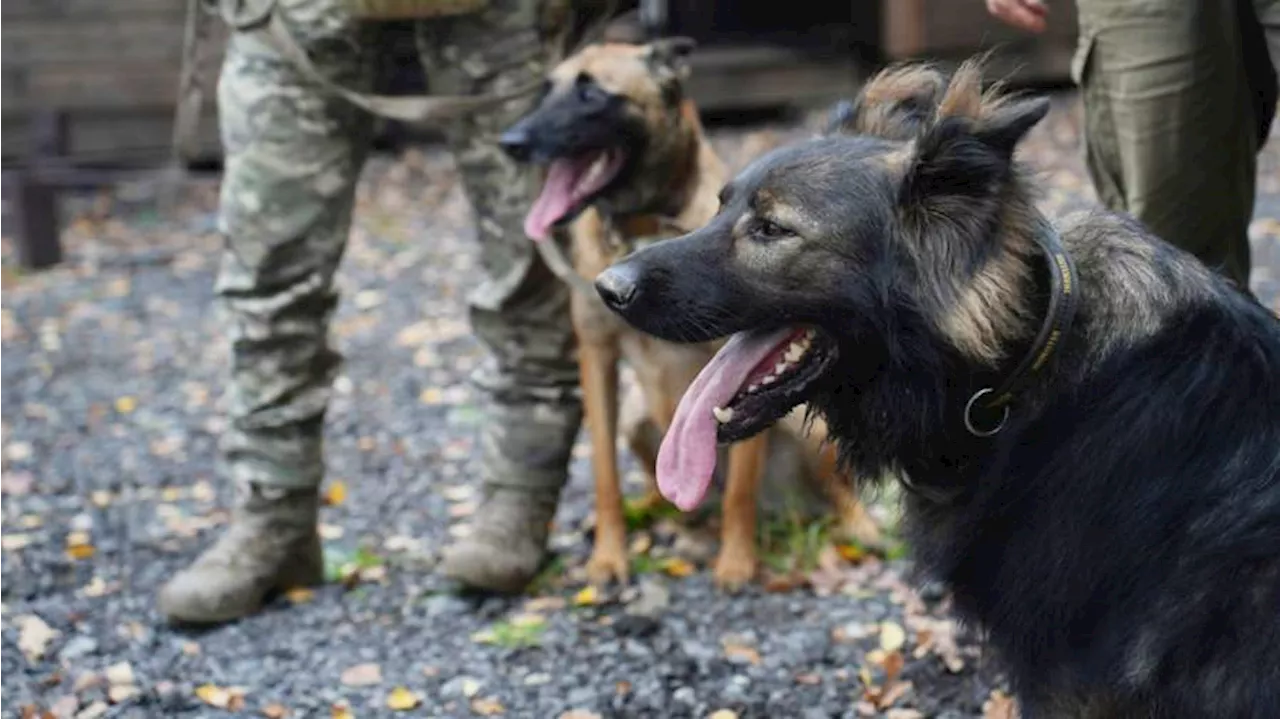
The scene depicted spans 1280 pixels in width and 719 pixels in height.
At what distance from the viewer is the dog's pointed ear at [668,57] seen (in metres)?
4.79

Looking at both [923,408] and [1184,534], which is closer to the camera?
[1184,534]

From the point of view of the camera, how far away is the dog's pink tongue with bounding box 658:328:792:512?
2754 mm

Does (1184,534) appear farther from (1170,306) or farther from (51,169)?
(51,169)

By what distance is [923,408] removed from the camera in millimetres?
2621

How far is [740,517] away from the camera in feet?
15.1

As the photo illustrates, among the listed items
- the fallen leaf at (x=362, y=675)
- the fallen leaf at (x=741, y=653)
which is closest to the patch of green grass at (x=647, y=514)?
the fallen leaf at (x=741, y=653)

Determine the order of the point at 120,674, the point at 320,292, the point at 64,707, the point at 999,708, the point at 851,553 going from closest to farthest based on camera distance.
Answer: the point at 999,708, the point at 64,707, the point at 120,674, the point at 320,292, the point at 851,553

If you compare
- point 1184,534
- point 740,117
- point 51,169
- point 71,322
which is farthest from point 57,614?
point 740,117

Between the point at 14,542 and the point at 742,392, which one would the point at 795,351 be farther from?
the point at 14,542

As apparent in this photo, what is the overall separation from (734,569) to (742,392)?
1.85 meters

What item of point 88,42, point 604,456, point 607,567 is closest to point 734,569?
point 607,567

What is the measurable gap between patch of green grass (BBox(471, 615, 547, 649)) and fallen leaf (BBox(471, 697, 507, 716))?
1.09ft

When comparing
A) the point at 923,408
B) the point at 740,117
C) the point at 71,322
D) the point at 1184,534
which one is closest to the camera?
the point at 1184,534

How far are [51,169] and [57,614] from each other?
6443 mm
